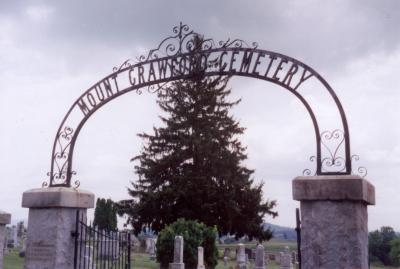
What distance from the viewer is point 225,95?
107 ft

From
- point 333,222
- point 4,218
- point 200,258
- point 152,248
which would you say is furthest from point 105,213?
point 333,222

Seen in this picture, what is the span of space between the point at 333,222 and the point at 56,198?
3.97 m

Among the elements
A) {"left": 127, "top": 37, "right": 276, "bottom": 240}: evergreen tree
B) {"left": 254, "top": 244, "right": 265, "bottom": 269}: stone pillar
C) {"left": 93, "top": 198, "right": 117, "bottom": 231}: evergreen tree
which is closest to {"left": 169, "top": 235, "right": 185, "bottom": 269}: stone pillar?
{"left": 254, "top": 244, "right": 265, "bottom": 269}: stone pillar

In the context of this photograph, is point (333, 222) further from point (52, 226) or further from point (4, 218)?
point (4, 218)

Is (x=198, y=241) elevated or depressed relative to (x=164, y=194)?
depressed

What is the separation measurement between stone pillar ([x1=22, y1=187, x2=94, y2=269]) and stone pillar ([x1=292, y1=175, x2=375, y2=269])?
348cm

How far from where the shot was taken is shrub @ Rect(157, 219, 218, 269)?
62.5 ft

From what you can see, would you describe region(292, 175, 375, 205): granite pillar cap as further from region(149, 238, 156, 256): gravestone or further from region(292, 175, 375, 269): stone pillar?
region(149, 238, 156, 256): gravestone

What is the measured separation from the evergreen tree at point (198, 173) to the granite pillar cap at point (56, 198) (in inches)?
807

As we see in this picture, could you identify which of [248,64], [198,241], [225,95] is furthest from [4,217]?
[225,95]

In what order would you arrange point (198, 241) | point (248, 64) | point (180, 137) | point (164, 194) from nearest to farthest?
point (248, 64) < point (198, 241) < point (164, 194) < point (180, 137)

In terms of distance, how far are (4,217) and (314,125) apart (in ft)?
16.4

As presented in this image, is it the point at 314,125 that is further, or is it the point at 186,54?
the point at 186,54

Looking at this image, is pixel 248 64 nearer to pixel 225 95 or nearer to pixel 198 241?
pixel 198 241
